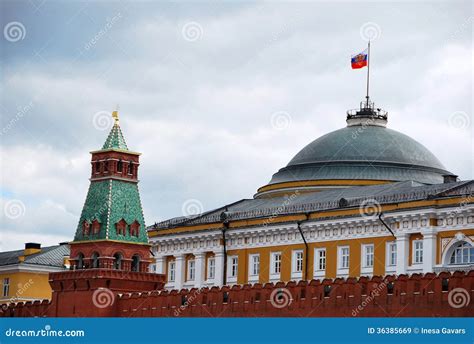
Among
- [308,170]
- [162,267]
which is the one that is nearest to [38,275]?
[162,267]

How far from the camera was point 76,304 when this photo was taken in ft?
178

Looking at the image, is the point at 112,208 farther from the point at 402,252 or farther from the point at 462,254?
the point at 462,254

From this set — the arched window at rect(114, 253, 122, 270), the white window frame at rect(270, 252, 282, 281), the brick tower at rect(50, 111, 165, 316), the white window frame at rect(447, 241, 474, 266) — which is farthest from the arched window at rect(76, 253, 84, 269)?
the white window frame at rect(447, 241, 474, 266)

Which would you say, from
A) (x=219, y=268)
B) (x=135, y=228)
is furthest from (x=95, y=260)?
(x=219, y=268)

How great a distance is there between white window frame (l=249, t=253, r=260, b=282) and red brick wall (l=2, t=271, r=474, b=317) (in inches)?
378

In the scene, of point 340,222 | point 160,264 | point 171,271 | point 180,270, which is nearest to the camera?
point 340,222

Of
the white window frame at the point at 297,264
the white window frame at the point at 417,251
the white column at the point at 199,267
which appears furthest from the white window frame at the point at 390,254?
the white column at the point at 199,267

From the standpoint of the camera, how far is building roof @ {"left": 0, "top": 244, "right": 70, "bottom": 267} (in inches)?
2788

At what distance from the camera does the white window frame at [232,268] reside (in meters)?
63.2

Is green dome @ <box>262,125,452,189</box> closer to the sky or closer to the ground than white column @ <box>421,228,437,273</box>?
closer to the sky

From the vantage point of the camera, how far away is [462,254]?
5291cm

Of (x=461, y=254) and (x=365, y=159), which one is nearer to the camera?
(x=461, y=254)

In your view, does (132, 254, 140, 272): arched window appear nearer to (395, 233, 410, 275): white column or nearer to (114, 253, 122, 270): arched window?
(114, 253, 122, 270): arched window

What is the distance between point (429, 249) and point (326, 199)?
8396 millimetres
